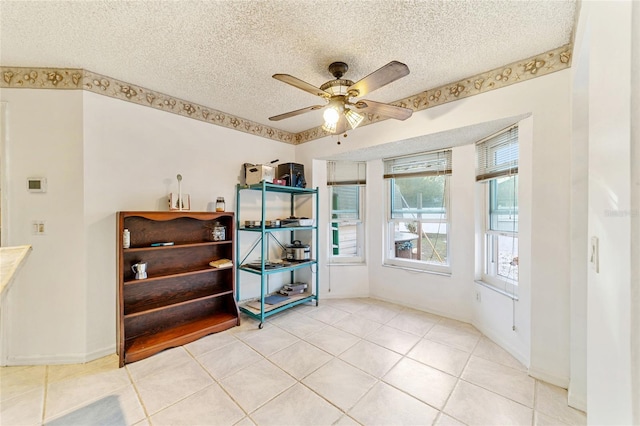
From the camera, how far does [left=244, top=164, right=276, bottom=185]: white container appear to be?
3.08 m

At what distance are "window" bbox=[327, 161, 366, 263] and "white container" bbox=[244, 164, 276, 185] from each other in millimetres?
1049

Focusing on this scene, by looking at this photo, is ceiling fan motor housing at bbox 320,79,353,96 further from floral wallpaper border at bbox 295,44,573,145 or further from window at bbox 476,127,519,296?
window at bbox 476,127,519,296

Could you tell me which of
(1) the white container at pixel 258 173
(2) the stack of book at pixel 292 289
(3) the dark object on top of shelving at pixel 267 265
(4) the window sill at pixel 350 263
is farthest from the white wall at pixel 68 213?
(4) the window sill at pixel 350 263

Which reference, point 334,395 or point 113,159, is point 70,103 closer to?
point 113,159

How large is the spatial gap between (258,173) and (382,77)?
1.91 meters

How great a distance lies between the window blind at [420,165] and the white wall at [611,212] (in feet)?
7.19

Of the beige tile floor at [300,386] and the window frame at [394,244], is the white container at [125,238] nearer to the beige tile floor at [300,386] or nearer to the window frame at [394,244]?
the beige tile floor at [300,386]

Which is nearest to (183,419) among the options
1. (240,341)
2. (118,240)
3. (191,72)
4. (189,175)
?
(240,341)

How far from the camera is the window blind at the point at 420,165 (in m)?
A: 3.15

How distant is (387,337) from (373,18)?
275 cm

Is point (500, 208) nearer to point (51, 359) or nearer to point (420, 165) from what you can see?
point (420, 165)

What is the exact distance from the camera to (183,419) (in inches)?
62.8

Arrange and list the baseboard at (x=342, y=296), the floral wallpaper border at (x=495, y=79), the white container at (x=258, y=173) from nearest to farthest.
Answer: the floral wallpaper border at (x=495, y=79) < the white container at (x=258, y=173) < the baseboard at (x=342, y=296)

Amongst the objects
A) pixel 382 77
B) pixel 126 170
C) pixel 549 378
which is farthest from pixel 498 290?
pixel 126 170
